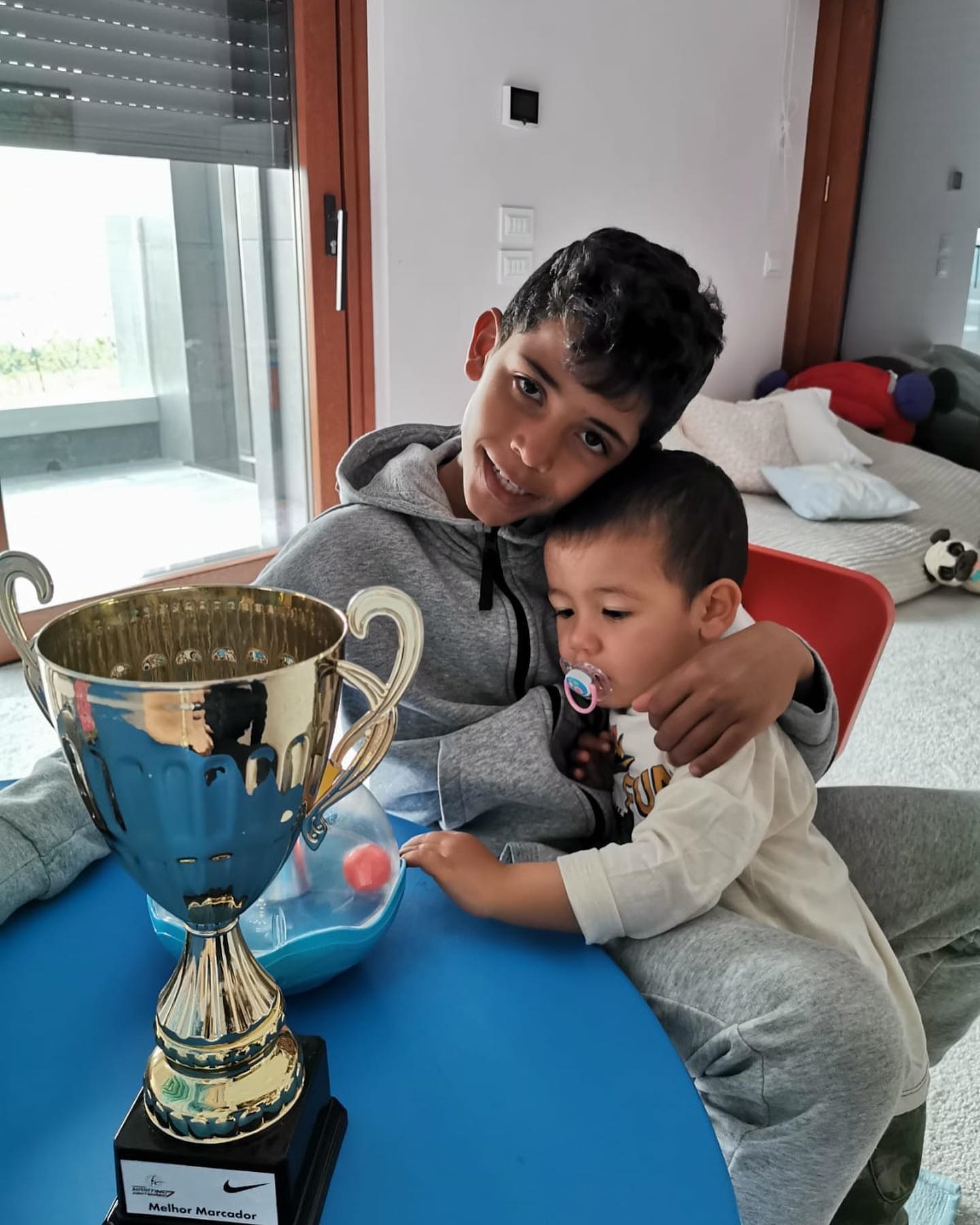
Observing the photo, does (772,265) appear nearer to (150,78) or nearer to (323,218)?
(323,218)

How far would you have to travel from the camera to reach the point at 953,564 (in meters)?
2.93

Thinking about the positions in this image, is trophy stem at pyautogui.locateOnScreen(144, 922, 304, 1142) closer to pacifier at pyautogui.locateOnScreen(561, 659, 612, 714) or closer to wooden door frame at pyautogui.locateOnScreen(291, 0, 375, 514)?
pacifier at pyautogui.locateOnScreen(561, 659, 612, 714)

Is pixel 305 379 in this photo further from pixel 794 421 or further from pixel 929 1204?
pixel 929 1204

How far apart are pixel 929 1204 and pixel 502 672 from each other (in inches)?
28.2

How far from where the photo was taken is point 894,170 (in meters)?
3.82

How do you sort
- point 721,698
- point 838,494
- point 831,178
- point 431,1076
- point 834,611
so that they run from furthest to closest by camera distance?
point 831,178, point 838,494, point 834,611, point 721,698, point 431,1076

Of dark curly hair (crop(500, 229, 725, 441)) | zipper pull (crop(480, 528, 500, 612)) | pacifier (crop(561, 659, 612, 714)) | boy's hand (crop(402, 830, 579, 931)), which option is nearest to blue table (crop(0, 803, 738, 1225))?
boy's hand (crop(402, 830, 579, 931))

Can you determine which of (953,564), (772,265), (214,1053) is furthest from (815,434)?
(214,1053)

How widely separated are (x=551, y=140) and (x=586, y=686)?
2424 mm

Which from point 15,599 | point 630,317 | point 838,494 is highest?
point 630,317

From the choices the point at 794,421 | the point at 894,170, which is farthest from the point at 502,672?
the point at 894,170

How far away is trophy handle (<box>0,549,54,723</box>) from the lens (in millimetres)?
435

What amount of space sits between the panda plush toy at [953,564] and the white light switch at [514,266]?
150 centimetres

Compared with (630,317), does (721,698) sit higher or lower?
lower
